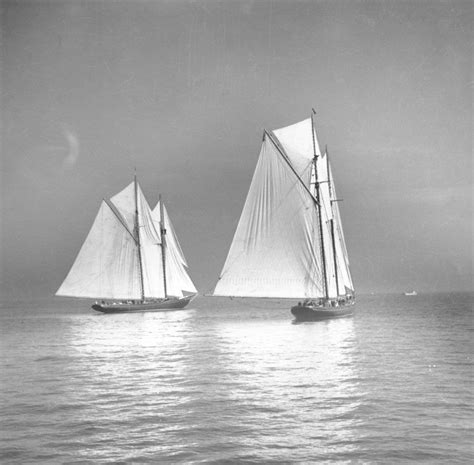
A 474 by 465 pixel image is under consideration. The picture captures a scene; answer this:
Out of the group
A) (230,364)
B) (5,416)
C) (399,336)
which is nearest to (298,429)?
(5,416)

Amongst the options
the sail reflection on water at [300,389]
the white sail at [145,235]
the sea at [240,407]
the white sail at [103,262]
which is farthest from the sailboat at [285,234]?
the white sail at [145,235]

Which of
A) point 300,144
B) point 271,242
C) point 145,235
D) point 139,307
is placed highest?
point 300,144

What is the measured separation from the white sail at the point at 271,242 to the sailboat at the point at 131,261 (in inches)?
1566

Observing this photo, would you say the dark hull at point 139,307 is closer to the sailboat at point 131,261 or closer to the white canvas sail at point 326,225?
the sailboat at point 131,261

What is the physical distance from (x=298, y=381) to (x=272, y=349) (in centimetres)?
1314

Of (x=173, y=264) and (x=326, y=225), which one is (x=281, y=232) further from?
(x=173, y=264)

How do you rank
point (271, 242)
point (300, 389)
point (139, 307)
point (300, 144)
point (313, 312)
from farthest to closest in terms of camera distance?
point (139, 307), point (300, 144), point (313, 312), point (271, 242), point (300, 389)

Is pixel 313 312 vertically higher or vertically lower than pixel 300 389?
higher

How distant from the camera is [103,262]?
92.9 m

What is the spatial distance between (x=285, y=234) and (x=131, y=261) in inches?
1756

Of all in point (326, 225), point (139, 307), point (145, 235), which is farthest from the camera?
point (139, 307)

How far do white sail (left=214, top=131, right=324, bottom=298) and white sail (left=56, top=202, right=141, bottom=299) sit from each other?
130ft

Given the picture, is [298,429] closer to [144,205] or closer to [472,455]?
[472,455]

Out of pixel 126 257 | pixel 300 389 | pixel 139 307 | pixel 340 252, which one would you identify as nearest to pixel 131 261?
pixel 126 257
